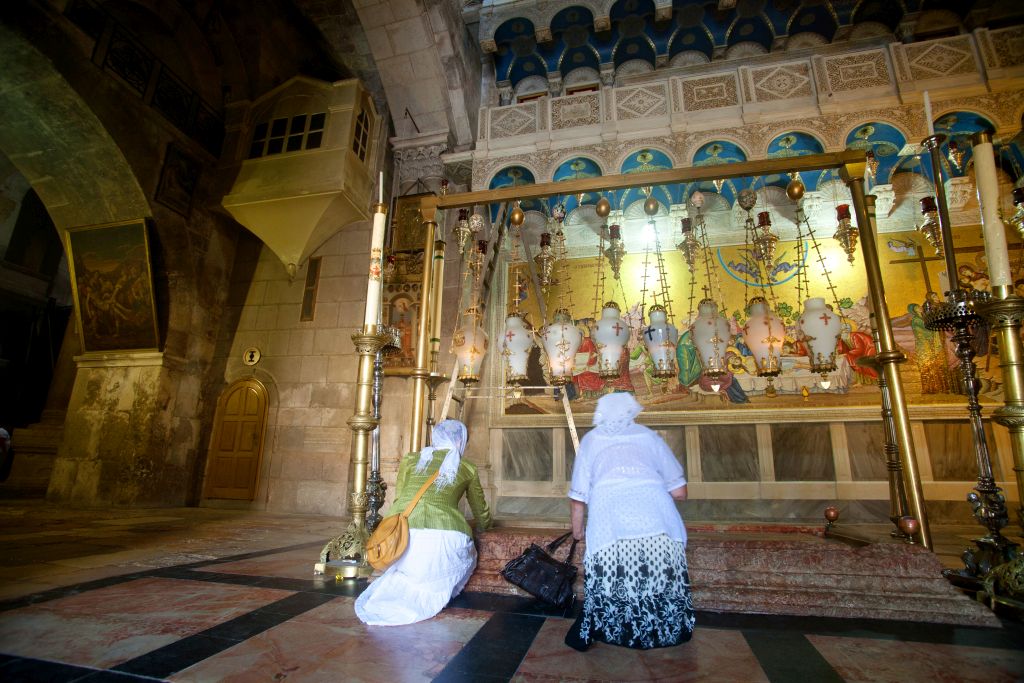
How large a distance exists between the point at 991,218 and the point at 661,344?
1934 millimetres

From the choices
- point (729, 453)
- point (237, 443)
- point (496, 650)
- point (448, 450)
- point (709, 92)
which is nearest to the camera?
point (496, 650)

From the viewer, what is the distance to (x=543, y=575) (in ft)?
8.21

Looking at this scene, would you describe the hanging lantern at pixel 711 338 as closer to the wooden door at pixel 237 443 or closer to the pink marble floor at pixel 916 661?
the pink marble floor at pixel 916 661

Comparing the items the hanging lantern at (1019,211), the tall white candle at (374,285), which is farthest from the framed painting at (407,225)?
the hanging lantern at (1019,211)

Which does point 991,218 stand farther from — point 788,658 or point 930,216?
point 788,658

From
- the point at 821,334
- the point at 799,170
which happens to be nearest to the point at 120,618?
the point at 821,334

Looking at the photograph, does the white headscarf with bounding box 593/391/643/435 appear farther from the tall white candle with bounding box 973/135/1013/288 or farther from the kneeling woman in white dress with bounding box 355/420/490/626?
the tall white candle with bounding box 973/135/1013/288

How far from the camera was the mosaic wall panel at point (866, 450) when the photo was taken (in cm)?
638

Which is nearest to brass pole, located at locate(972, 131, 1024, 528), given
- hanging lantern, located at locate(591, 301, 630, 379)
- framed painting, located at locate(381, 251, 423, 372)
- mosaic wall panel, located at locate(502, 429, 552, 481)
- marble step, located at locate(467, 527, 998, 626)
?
marble step, located at locate(467, 527, 998, 626)

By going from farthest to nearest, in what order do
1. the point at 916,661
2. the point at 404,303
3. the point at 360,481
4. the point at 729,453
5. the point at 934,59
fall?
the point at 404,303 < the point at 729,453 < the point at 934,59 < the point at 360,481 < the point at 916,661

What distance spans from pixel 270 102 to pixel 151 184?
2.60m

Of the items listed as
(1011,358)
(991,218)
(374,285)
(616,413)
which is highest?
(991,218)

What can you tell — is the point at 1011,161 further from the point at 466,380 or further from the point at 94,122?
the point at 94,122

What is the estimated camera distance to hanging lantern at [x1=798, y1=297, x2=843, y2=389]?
3.30m
